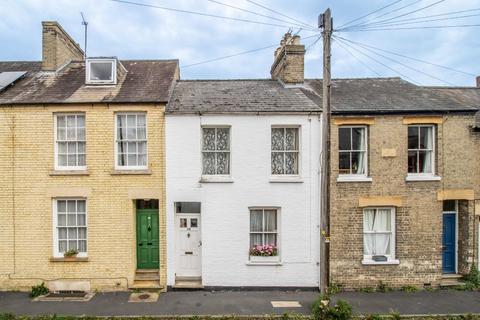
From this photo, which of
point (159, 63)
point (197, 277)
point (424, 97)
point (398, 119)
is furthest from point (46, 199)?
point (424, 97)

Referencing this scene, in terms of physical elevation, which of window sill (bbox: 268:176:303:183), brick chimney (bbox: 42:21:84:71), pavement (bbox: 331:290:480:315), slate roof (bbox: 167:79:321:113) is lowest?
pavement (bbox: 331:290:480:315)

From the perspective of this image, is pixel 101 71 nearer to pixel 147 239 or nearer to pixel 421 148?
pixel 147 239

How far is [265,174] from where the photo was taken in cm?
1191

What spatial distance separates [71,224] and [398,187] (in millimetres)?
12343

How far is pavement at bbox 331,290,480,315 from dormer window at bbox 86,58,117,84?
38.8ft

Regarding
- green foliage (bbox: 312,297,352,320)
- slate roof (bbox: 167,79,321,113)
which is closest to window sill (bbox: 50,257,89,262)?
slate roof (bbox: 167,79,321,113)

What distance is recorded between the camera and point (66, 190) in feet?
38.2

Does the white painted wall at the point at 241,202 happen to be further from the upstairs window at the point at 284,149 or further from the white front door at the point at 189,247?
the white front door at the point at 189,247

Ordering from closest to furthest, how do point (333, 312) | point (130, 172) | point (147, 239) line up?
point (333, 312) < point (130, 172) < point (147, 239)

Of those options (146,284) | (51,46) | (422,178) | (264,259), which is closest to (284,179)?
(264,259)

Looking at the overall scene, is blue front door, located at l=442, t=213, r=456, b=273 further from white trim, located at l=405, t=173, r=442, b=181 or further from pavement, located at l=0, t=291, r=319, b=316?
pavement, located at l=0, t=291, r=319, b=316

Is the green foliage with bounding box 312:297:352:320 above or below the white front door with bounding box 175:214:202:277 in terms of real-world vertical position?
below

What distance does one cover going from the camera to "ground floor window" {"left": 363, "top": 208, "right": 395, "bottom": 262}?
39.9 ft

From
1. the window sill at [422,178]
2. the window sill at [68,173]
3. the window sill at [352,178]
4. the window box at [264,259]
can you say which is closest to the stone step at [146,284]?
the window box at [264,259]
